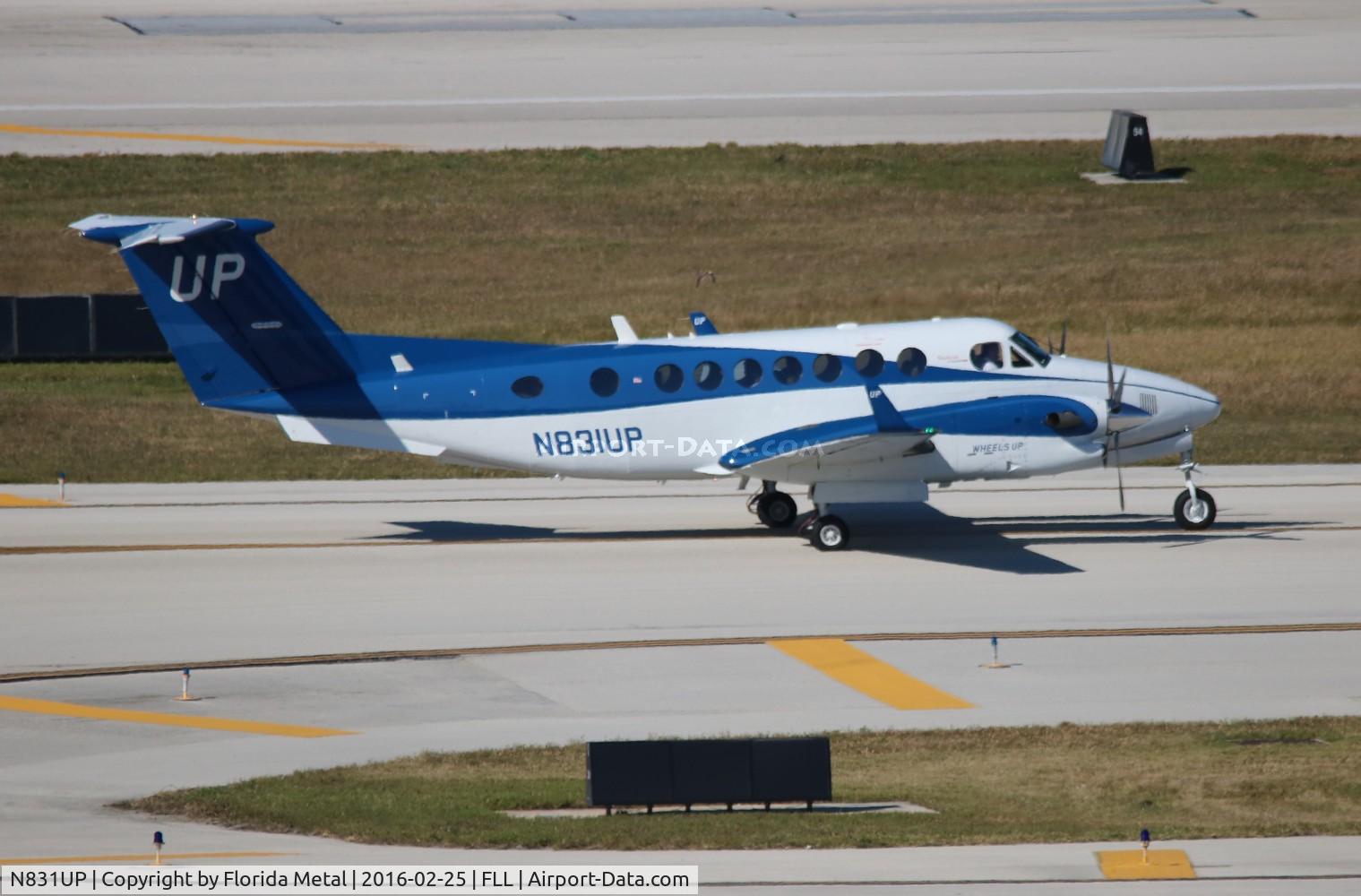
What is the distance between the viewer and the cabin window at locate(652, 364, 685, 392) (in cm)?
2436

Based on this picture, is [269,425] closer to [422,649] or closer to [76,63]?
[422,649]

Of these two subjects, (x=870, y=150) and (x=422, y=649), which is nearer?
(x=422, y=649)

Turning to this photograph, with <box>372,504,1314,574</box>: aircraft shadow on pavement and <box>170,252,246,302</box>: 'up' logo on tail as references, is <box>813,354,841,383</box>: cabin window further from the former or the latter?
<box>170,252,246,302</box>: 'up' logo on tail

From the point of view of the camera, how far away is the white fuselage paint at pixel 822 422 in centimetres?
2397

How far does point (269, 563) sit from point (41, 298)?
64.8ft

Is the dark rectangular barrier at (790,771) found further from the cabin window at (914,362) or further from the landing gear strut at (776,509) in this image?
the landing gear strut at (776,509)

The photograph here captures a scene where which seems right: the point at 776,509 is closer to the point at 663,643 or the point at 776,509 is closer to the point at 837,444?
the point at 837,444

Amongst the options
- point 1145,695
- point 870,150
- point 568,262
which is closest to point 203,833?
point 1145,695

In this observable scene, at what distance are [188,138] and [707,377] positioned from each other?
3299 cm

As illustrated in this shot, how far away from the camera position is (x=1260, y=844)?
1228 cm

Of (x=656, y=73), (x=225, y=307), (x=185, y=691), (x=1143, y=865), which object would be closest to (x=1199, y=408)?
(x=225, y=307)

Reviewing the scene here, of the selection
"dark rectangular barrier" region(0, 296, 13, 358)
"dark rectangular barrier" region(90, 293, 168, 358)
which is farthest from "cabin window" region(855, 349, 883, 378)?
"dark rectangular barrier" region(0, 296, 13, 358)

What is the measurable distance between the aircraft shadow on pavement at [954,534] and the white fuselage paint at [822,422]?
1.11m

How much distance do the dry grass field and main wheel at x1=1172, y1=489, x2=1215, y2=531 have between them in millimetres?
11705
